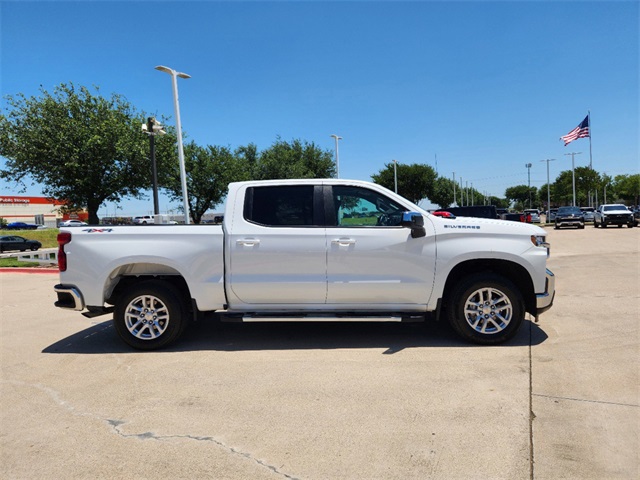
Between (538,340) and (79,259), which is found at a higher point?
(79,259)

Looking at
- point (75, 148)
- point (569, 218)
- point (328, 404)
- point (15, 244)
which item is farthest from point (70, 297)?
point (569, 218)

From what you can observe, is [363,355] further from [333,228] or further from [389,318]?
[333,228]

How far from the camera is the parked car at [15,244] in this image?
2924 centimetres

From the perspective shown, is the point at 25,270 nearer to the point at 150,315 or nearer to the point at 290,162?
the point at 150,315

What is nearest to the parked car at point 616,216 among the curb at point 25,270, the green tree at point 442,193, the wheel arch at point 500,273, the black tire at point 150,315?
the wheel arch at point 500,273

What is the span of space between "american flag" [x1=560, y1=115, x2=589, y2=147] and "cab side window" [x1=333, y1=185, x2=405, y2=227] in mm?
43087

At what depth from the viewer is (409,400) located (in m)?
3.68

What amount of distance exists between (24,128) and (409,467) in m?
23.6

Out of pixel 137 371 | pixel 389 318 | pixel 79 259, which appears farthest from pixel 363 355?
pixel 79 259

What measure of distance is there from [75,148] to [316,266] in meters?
19.0

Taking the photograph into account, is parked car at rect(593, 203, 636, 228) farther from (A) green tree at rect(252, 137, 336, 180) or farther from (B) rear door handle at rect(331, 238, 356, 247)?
(B) rear door handle at rect(331, 238, 356, 247)

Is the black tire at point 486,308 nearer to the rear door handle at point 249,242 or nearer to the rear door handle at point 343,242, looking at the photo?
the rear door handle at point 343,242

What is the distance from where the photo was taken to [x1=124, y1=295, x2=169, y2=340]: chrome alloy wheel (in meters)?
5.10

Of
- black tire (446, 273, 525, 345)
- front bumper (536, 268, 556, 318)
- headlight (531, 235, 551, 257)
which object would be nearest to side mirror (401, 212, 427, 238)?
black tire (446, 273, 525, 345)
